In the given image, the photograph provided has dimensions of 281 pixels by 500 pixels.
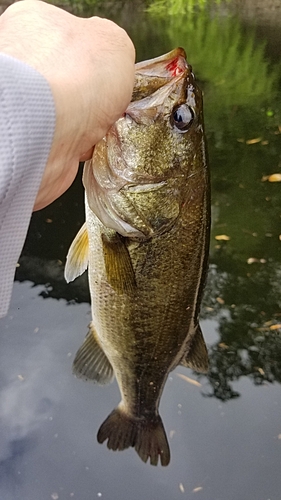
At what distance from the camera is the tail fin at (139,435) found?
2.05 m

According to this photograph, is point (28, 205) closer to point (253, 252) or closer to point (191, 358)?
point (191, 358)

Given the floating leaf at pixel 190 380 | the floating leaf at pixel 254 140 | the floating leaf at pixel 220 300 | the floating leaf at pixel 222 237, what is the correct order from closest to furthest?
the floating leaf at pixel 190 380 < the floating leaf at pixel 220 300 < the floating leaf at pixel 222 237 < the floating leaf at pixel 254 140

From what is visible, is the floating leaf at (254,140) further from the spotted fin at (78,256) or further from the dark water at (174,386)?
the spotted fin at (78,256)

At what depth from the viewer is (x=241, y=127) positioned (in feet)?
20.5

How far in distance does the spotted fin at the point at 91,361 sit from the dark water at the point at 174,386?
2.64 feet

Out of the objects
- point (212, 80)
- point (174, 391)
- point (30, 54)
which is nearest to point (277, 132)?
point (212, 80)

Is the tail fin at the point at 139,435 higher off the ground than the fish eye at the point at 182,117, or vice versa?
the fish eye at the point at 182,117

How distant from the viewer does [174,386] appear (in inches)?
115

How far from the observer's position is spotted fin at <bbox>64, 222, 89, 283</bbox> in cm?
179

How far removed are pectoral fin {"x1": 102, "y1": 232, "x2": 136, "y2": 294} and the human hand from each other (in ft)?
1.18

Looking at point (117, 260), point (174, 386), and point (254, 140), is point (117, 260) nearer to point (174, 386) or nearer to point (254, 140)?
point (174, 386)

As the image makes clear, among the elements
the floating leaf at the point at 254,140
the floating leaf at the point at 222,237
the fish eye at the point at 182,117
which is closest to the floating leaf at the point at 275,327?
the floating leaf at the point at 222,237

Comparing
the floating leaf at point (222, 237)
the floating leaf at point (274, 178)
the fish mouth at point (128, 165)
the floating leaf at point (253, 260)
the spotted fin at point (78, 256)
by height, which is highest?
the fish mouth at point (128, 165)

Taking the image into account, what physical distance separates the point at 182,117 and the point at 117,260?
480 mm
